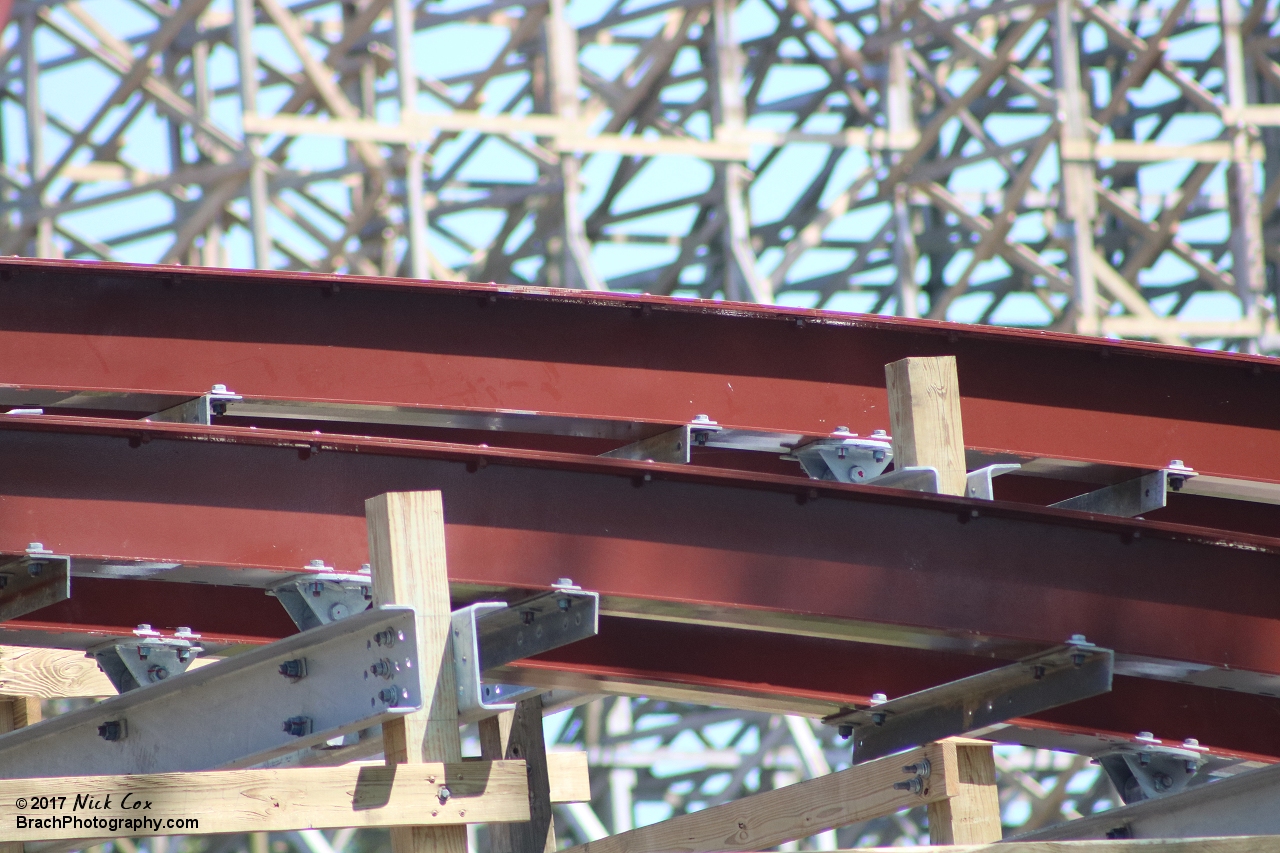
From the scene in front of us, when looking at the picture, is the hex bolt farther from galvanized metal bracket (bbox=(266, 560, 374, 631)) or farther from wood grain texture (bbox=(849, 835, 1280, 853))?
galvanized metal bracket (bbox=(266, 560, 374, 631))

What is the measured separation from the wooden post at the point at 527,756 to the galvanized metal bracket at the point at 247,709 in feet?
4.80

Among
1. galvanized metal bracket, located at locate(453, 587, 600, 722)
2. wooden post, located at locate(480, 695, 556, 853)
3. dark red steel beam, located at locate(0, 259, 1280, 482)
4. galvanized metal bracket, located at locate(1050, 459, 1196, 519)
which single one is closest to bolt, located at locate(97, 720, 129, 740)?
galvanized metal bracket, located at locate(453, 587, 600, 722)

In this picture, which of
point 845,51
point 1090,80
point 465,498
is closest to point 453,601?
point 465,498

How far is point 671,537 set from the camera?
5551 mm

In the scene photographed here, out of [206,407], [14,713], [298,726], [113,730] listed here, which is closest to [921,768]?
[298,726]

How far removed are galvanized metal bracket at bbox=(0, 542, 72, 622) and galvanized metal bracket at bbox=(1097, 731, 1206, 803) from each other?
10.2ft

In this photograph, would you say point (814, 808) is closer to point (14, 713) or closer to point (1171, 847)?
point (1171, 847)

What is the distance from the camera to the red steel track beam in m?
5.39

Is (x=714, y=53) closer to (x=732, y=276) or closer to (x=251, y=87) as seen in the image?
(x=732, y=276)

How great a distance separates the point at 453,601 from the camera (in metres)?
5.59

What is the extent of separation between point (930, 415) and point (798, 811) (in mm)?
1239

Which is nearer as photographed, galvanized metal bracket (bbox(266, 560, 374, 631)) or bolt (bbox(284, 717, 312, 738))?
bolt (bbox(284, 717, 312, 738))

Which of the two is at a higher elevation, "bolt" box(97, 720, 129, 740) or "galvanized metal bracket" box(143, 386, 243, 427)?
"galvanized metal bracket" box(143, 386, 243, 427)

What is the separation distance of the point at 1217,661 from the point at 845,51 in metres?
12.0
